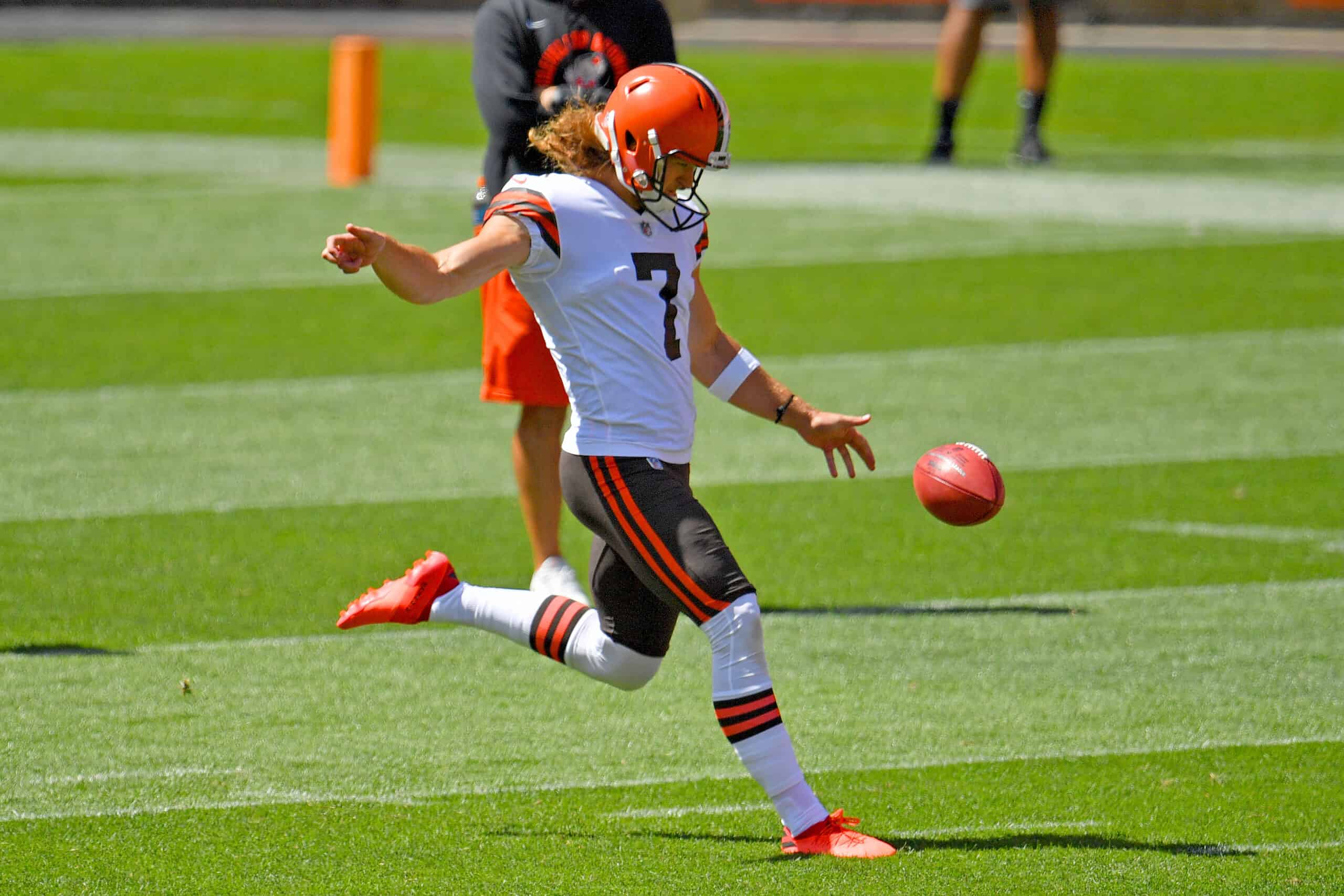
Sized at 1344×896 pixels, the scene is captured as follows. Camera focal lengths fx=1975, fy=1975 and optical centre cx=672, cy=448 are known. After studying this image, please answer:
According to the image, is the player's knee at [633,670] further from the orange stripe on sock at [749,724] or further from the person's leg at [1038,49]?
the person's leg at [1038,49]

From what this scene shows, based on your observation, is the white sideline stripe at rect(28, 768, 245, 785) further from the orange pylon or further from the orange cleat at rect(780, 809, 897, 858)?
the orange pylon

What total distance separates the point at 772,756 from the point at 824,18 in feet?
106

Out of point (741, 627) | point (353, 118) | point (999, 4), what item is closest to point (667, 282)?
point (741, 627)

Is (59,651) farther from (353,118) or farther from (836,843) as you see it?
(353,118)

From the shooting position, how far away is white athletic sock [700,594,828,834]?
409 centimetres

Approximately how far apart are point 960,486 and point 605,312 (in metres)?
0.98

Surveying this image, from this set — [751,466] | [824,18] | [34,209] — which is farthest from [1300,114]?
[824,18]

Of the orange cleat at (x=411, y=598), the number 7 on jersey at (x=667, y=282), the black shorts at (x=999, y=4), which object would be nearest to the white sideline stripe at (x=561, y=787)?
the orange cleat at (x=411, y=598)

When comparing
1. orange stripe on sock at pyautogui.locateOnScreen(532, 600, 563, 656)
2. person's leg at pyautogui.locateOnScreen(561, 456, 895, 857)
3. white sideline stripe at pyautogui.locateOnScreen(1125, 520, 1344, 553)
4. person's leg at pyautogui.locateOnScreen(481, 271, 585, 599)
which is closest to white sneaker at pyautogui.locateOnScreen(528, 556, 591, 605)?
person's leg at pyautogui.locateOnScreen(481, 271, 585, 599)

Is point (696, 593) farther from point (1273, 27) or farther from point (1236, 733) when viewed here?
point (1273, 27)

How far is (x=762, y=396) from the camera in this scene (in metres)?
4.77

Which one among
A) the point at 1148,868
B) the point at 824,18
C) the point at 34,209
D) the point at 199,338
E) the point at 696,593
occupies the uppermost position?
the point at 696,593

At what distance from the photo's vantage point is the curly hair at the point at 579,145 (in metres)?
4.48

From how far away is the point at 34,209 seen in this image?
14211 mm
